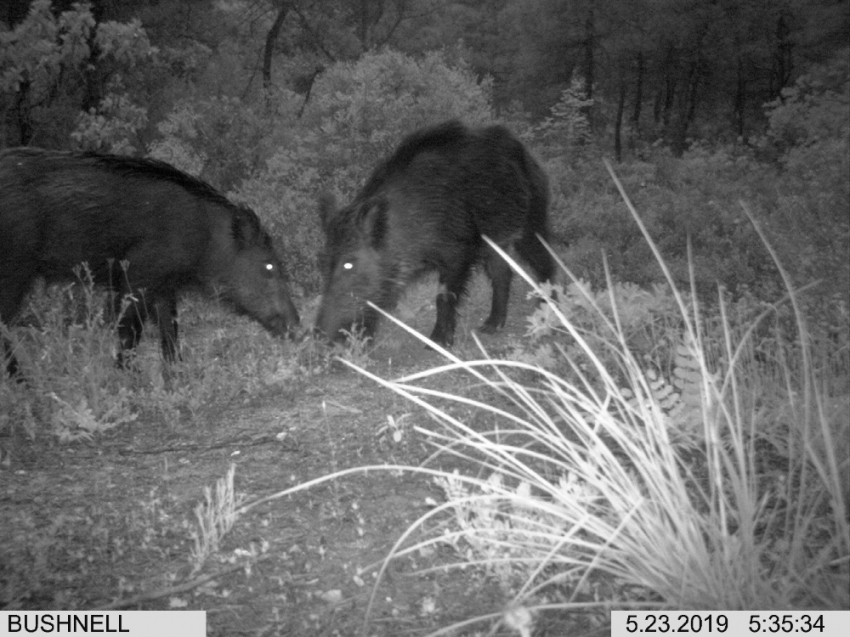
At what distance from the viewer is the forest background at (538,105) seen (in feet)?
24.0

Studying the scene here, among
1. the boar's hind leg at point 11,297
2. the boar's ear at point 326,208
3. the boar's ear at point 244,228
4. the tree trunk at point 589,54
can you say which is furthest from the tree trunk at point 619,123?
the boar's hind leg at point 11,297

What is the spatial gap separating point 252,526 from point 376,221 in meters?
3.20

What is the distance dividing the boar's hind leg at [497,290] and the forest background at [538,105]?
5.59 feet

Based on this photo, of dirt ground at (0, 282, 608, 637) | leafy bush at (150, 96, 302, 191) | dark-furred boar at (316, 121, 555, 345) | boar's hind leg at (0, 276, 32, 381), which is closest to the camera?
dirt ground at (0, 282, 608, 637)

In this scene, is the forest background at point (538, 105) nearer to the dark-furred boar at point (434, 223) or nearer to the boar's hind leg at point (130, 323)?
the dark-furred boar at point (434, 223)

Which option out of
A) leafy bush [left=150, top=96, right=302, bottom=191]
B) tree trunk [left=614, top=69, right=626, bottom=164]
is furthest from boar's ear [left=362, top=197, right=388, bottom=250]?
tree trunk [left=614, top=69, right=626, bottom=164]

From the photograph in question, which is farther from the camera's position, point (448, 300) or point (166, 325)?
point (448, 300)

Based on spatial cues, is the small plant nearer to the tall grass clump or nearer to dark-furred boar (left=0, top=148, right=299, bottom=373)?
the tall grass clump

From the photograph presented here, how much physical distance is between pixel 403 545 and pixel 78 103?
964cm

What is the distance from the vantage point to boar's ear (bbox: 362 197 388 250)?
6.06 meters

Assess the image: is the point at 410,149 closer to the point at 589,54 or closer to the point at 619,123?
the point at 589,54

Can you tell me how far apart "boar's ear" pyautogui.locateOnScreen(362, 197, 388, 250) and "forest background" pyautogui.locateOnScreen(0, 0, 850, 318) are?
261 cm

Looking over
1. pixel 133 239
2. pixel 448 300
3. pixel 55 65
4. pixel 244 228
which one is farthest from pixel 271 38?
pixel 448 300

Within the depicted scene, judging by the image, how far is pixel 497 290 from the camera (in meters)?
7.07
